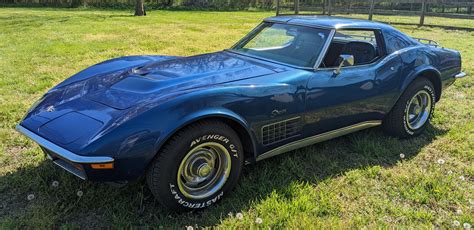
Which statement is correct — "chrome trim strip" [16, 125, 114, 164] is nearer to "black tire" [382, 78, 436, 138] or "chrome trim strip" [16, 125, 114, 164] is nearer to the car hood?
the car hood

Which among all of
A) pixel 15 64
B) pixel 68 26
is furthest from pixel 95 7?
pixel 15 64

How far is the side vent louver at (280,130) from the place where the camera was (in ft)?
9.75

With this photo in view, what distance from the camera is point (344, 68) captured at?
11.3 ft

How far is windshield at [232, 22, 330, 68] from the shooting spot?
137 inches

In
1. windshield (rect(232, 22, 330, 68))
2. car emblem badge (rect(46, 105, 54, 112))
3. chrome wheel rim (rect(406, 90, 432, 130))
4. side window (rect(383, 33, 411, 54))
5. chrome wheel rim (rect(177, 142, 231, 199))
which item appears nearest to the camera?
chrome wheel rim (rect(177, 142, 231, 199))

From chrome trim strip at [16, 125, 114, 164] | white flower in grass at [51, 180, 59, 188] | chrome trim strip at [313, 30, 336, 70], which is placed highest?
chrome trim strip at [313, 30, 336, 70]

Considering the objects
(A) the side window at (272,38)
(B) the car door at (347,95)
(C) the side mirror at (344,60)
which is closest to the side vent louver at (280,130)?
(B) the car door at (347,95)

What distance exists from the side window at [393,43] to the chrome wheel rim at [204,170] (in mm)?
2156

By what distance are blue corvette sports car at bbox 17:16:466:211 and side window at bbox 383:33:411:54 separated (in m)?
0.01

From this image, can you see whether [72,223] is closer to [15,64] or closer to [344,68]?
[344,68]

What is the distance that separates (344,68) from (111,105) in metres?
2.01

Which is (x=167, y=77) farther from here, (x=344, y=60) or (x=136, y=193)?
(x=344, y=60)

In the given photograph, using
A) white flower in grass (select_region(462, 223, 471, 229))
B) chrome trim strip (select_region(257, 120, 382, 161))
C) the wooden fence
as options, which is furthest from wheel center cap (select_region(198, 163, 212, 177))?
the wooden fence

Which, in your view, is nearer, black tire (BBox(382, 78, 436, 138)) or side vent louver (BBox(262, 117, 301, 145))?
side vent louver (BBox(262, 117, 301, 145))
